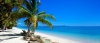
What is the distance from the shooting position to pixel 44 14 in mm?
20156

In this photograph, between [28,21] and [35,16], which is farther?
[28,21]

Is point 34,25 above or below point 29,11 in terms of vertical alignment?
below

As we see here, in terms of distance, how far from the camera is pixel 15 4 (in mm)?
19438

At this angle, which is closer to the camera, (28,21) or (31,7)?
(31,7)

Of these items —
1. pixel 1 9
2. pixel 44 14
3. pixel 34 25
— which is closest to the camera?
pixel 34 25

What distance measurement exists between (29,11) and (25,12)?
0.54 metres

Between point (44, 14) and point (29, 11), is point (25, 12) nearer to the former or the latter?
point (29, 11)

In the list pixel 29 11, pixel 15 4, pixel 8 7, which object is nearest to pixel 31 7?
pixel 29 11

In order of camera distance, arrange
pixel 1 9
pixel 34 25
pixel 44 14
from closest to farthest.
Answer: pixel 34 25, pixel 44 14, pixel 1 9

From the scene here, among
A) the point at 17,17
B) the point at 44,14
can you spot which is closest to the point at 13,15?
the point at 17,17

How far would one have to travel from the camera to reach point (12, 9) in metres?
22.0

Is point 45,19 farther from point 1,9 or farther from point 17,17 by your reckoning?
point 1,9

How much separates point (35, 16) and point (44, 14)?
1612 millimetres

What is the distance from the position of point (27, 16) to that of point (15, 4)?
5.76 ft
